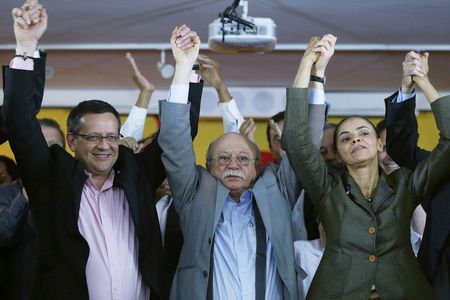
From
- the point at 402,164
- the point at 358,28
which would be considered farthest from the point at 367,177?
the point at 358,28

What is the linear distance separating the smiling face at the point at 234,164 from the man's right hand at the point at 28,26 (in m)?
0.86

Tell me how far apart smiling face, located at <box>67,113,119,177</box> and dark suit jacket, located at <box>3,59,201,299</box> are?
5 centimetres

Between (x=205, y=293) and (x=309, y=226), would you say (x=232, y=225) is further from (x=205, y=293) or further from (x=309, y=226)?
(x=309, y=226)

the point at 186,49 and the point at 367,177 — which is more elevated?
the point at 186,49

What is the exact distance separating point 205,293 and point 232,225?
289 millimetres

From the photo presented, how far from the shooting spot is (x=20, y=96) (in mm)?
3006

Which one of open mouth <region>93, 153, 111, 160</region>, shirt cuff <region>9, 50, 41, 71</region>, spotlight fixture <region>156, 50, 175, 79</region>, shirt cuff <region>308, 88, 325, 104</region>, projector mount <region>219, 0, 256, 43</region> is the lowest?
open mouth <region>93, 153, 111, 160</region>

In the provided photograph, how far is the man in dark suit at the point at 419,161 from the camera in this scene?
3361 mm

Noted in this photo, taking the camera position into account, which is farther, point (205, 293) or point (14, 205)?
point (14, 205)

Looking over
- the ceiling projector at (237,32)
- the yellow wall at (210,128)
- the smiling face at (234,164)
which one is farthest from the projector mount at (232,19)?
the yellow wall at (210,128)

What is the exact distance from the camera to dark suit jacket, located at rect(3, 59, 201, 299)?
9.93 ft

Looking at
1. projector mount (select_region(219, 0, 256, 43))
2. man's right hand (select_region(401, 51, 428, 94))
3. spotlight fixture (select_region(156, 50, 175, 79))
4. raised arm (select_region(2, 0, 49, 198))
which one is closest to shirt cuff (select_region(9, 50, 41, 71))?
raised arm (select_region(2, 0, 49, 198))

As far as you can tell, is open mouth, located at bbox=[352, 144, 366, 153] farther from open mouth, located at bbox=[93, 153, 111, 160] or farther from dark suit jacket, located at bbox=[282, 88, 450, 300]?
open mouth, located at bbox=[93, 153, 111, 160]

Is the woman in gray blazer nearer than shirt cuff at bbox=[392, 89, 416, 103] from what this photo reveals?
Yes
